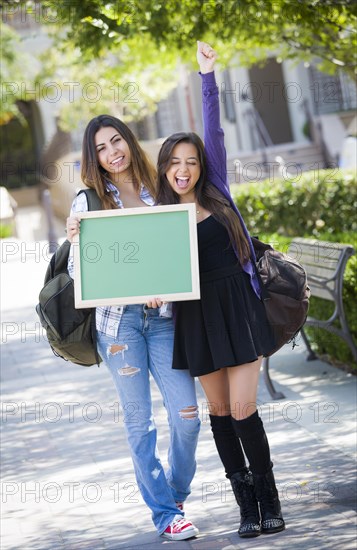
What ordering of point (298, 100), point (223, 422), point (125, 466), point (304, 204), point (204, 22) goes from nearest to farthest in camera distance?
1. point (223, 422)
2. point (125, 466)
3. point (204, 22)
4. point (304, 204)
5. point (298, 100)

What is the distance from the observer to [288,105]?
98.4ft

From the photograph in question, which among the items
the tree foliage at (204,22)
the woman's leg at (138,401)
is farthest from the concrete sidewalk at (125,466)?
the tree foliage at (204,22)

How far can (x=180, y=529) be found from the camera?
16.6 feet

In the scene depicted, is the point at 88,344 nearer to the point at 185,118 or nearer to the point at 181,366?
the point at 181,366

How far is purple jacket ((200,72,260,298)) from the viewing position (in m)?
4.99

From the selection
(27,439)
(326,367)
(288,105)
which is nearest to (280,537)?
(27,439)

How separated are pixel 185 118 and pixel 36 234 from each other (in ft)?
26.2

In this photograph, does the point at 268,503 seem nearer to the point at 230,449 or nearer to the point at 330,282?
the point at 230,449

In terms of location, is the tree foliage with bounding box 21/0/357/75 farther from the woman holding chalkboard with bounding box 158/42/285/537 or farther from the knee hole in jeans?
the knee hole in jeans

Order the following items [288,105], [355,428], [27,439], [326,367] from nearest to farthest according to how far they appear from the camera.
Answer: [355,428], [27,439], [326,367], [288,105]

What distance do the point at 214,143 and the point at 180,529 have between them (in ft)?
6.11

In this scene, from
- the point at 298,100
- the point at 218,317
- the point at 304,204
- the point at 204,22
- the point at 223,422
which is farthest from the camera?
the point at 298,100

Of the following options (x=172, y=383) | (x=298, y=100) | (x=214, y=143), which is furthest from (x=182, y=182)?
(x=298, y=100)

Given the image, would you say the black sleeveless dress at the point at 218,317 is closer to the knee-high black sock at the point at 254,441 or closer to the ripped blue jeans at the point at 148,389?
the ripped blue jeans at the point at 148,389
